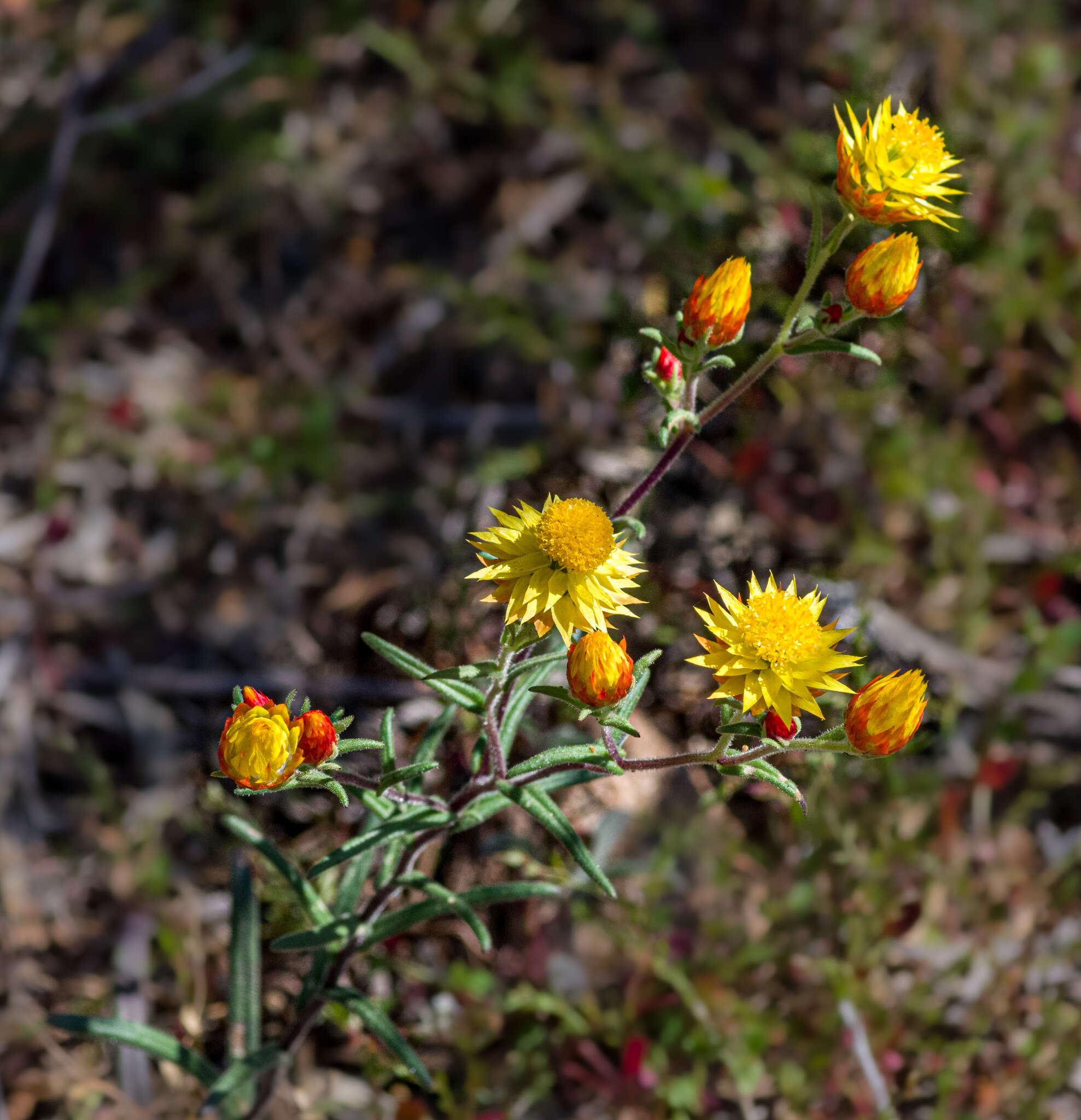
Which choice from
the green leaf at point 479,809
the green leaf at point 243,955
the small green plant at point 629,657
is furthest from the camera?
the green leaf at point 243,955

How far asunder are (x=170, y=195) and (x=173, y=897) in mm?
2701

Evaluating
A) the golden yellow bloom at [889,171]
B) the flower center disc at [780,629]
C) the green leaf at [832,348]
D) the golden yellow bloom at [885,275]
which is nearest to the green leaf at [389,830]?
the flower center disc at [780,629]

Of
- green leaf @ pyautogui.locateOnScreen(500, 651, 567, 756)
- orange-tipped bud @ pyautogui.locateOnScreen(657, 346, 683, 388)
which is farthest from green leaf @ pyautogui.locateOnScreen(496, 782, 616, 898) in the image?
orange-tipped bud @ pyautogui.locateOnScreen(657, 346, 683, 388)

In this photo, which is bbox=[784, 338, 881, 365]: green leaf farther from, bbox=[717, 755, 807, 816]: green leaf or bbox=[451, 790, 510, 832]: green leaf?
bbox=[451, 790, 510, 832]: green leaf

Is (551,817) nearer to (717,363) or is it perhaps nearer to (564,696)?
(564,696)

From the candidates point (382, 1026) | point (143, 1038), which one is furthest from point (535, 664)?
point (143, 1038)

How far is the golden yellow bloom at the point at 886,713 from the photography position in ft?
5.14

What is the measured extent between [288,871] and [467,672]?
0.75m

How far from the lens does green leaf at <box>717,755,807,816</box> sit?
159 centimetres

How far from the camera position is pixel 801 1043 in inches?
113

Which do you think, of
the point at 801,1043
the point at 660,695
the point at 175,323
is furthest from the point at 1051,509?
the point at 175,323

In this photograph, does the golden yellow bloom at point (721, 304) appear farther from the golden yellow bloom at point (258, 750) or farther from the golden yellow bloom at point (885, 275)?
the golden yellow bloom at point (258, 750)

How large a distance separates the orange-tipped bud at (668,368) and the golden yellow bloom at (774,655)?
0.37m

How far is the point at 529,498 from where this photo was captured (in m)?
3.57
